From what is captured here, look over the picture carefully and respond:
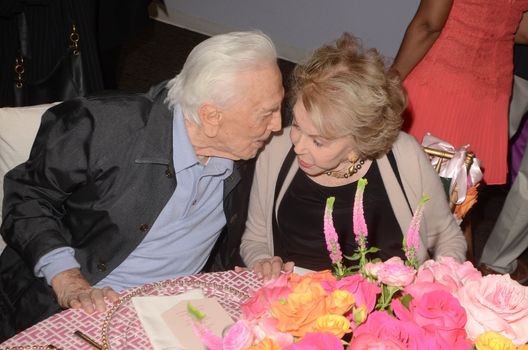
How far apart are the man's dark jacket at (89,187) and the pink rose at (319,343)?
3.16 ft

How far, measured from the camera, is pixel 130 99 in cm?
194

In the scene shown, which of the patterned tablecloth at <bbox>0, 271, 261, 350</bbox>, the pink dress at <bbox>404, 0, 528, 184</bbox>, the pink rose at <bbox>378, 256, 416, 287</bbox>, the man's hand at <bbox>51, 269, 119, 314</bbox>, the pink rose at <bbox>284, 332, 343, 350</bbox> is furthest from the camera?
the pink dress at <bbox>404, 0, 528, 184</bbox>

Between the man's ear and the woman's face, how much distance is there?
25cm

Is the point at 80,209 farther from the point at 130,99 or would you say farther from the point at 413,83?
the point at 413,83

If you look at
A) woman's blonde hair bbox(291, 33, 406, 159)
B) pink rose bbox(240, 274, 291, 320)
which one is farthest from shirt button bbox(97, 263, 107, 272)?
pink rose bbox(240, 274, 291, 320)

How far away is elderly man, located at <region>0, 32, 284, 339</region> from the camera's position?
6.05ft

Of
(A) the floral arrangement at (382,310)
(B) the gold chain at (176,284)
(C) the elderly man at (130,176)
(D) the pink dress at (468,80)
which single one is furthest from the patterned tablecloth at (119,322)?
(D) the pink dress at (468,80)

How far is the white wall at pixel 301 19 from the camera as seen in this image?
474 cm

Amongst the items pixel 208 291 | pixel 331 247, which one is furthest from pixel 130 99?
pixel 331 247

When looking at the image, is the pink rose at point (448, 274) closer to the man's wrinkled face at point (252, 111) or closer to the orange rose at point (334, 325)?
the orange rose at point (334, 325)

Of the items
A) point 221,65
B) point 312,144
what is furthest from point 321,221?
point 221,65

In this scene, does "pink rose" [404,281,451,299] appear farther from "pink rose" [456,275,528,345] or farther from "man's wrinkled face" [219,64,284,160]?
"man's wrinkled face" [219,64,284,160]

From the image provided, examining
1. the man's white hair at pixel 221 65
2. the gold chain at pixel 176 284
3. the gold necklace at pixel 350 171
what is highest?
the man's white hair at pixel 221 65

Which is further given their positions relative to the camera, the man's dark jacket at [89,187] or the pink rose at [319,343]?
the man's dark jacket at [89,187]
